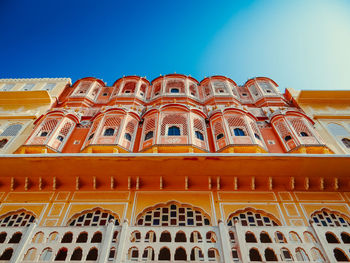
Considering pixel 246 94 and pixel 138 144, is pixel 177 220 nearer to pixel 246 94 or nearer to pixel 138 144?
pixel 138 144

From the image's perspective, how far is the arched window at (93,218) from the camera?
7.68m

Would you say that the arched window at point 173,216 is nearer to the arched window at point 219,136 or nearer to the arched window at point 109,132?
the arched window at point 219,136

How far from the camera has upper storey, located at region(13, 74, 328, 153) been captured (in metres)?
11.0

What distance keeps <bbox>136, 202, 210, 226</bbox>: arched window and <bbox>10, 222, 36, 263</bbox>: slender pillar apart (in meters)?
3.10

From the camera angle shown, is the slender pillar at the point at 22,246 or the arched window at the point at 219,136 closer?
the slender pillar at the point at 22,246

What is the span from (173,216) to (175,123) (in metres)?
5.10

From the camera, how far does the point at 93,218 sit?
7.81 metres

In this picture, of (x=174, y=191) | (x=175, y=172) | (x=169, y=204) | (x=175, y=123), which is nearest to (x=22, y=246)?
(x=169, y=204)

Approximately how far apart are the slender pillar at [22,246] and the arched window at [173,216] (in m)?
3.10

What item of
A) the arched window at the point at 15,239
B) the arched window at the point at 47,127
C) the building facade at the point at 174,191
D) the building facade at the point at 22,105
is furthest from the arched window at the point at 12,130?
the arched window at the point at 15,239

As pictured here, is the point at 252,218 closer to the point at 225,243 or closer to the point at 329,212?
the point at 329,212

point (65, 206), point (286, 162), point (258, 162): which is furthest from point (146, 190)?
point (286, 162)

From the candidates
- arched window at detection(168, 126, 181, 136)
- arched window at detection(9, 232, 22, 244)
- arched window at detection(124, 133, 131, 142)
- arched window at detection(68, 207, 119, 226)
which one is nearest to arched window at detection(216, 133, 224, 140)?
arched window at detection(168, 126, 181, 136)

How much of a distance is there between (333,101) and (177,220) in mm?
11618
